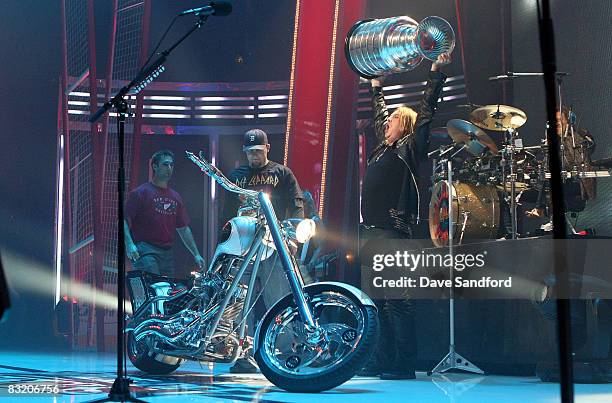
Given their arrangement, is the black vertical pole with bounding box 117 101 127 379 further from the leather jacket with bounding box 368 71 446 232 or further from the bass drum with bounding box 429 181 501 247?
the bass drum with bounding box 429 181 501 247

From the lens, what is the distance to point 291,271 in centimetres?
420

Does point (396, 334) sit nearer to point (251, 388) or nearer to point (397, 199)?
point (397, 199)

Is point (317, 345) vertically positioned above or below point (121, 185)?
below

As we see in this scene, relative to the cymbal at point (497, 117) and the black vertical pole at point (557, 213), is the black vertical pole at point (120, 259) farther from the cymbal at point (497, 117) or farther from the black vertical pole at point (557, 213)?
the cymbal at point (497, 117)

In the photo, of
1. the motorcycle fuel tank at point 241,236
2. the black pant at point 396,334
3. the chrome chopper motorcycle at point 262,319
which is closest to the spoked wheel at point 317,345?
the chrome chopper motorcycle at point 262,319

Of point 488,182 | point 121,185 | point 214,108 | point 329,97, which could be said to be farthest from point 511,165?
point 214,108

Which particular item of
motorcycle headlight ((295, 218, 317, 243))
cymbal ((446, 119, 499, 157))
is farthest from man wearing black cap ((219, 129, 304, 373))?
cymbal ((446, 119, 499, 157))

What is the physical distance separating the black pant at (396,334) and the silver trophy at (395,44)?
1027 mm

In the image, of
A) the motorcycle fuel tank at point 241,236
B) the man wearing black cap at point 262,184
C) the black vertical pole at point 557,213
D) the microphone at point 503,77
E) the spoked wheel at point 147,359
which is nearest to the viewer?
the black vertical pole at point 557,213

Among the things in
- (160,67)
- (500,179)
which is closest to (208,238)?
(500,179)

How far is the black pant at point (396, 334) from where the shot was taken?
5.15m

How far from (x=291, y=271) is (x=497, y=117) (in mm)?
2544

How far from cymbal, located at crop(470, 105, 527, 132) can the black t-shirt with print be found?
1.50 metres

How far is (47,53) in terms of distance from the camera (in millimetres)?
7820
